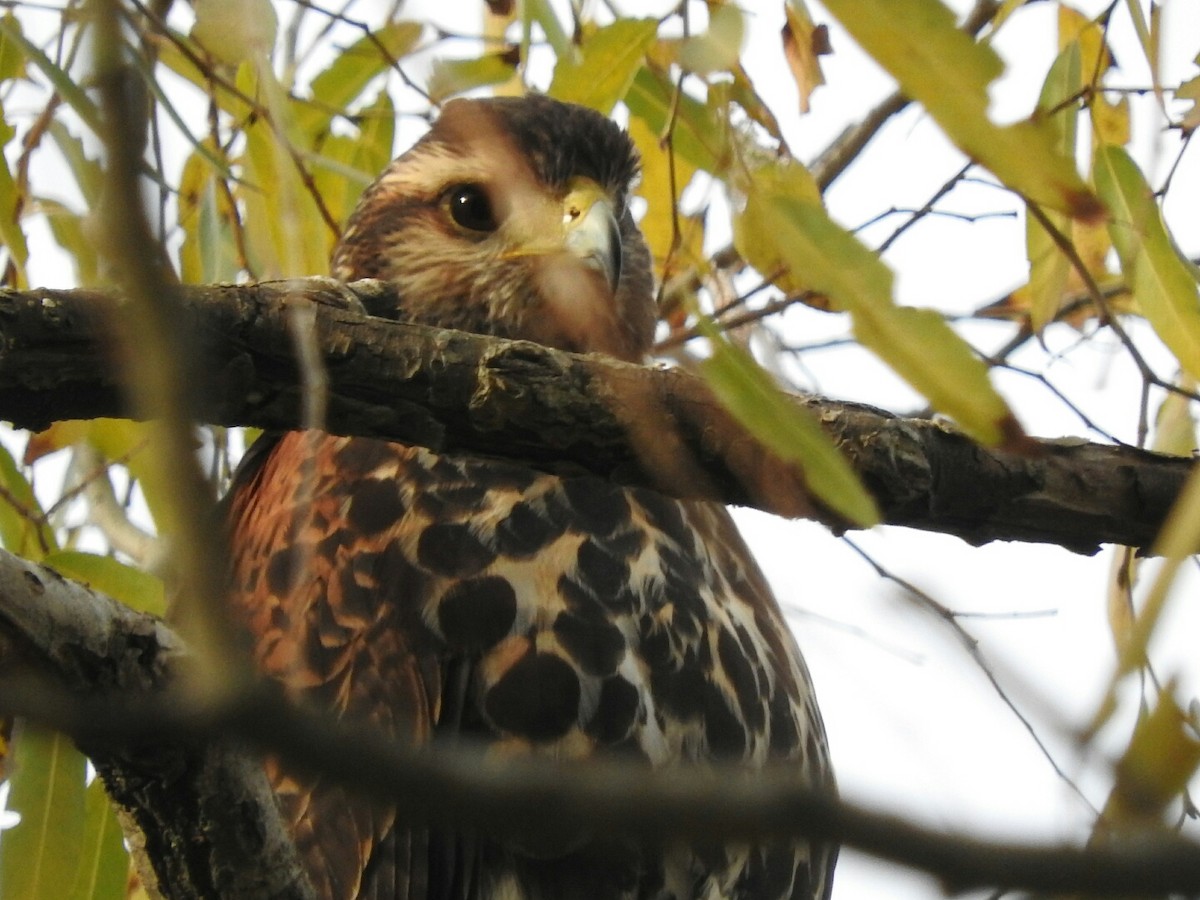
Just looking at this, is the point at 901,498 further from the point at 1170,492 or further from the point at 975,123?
the point at 975,123

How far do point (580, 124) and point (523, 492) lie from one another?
97 cm

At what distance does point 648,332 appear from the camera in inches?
134

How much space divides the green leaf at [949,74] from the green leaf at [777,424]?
0.94 ft

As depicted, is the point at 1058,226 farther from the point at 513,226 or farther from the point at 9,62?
the point at 9,62

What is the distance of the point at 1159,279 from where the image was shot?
200 centimetres

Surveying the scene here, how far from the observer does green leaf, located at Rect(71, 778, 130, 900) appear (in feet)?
8.38

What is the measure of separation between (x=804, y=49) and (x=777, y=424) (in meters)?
1.47

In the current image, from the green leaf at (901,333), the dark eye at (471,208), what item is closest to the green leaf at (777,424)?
the green leaf at (901,333)

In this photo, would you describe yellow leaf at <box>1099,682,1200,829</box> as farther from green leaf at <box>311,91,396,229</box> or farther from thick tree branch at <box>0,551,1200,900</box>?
green leaf at <box>311,91,396,229</box>

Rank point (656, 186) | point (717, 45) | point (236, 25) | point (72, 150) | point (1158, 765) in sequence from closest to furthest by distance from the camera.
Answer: point (1158, 765) → point (717, 45) → point (236, 25) → point (72, 150) → point (656, 186)

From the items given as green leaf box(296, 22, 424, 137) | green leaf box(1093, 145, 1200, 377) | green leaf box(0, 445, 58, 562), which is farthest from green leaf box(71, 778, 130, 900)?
green leaf box(1093, 145, 1200, 377)

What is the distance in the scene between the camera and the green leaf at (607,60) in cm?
254

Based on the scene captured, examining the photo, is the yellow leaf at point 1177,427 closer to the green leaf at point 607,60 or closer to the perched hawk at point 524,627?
the perched hawk at point 524,627

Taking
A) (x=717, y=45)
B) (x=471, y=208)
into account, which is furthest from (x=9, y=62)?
(x=717, y=45)
